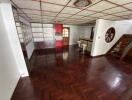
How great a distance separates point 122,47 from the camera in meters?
5.03

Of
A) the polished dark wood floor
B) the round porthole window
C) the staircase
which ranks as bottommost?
the polished dark wood floor

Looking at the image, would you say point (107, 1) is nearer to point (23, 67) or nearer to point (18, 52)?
point (18, 52)

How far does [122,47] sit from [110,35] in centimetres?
114

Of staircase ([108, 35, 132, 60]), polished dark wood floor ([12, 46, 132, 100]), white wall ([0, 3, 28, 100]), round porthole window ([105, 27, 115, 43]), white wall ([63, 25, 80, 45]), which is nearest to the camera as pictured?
white wall ([0, 3, 28, 100])

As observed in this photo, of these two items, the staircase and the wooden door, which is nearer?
the staircase

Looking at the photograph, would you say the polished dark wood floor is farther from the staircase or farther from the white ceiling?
the white ceiling

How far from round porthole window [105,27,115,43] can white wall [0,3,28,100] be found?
4.68m

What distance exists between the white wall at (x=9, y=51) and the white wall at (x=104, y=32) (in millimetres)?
3739

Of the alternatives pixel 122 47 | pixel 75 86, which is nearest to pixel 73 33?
pixel 122 47

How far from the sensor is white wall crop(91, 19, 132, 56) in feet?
13.8

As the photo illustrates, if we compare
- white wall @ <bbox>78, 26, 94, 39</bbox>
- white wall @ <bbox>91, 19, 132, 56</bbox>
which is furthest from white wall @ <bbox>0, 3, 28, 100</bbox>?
white wall @ <bbox>78, 26, 94, 39</bbox>

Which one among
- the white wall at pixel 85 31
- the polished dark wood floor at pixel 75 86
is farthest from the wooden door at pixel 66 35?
the polished dark wood floor at pixel 75 86

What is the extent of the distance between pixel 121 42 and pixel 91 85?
435 centimetres

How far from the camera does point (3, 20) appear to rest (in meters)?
1.99
